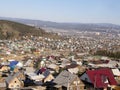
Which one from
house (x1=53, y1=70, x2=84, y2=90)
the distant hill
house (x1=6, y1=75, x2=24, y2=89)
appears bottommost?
the distant hill

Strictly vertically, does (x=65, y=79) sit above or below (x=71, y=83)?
above

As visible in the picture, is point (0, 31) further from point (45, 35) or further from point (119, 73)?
point (119, 73)

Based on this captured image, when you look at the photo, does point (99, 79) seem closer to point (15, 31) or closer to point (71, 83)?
point (71, 83)

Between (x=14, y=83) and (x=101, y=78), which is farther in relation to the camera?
(x=14, y=83)

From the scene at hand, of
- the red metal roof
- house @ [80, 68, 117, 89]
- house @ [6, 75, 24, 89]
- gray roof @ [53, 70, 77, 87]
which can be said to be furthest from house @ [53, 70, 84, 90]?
house @ [6, 75, 24, 89]

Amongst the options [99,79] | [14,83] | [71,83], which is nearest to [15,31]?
[14,83]

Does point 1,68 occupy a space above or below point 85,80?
below

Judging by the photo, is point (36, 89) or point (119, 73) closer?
point (36, 89)

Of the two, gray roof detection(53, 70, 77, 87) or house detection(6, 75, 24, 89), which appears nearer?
gray roof detection(53, 70, 77, 87)

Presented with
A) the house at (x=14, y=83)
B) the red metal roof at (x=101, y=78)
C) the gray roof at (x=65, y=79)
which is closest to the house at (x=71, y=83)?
the gray roof at (x=65, y=79)

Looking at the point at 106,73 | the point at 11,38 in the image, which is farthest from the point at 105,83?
the point at 11,38

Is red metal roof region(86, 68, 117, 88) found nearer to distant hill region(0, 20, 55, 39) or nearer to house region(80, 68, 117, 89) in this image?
house region(80, 68, 117, 89)
